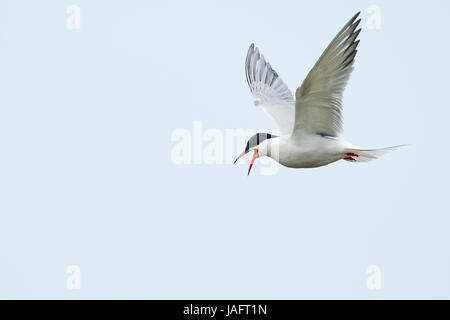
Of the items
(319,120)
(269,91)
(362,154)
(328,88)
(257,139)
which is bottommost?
(362,154)

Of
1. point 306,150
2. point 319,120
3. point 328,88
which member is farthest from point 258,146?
point 328,88

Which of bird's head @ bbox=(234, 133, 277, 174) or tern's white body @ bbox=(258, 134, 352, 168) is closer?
tern's white body @ bbox=(258, 134, 352, 168)

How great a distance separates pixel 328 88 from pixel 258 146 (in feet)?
4.60

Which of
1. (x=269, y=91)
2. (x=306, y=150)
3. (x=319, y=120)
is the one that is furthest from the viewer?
(x=269, y=91)

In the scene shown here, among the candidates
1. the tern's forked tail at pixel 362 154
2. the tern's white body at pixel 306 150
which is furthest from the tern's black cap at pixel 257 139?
the tern's forked tail at pixel 362 154

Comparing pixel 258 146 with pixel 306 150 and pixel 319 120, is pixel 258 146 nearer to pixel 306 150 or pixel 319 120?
pixel 306 150

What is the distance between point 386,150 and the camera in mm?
7738

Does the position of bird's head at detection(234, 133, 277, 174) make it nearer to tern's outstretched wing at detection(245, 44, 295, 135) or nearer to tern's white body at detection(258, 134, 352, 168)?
tern's white body at detection(258, 134, 352, 168)

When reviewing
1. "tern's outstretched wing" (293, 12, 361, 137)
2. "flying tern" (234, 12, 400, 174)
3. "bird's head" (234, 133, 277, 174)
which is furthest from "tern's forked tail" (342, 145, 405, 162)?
"bird's head" (234, 133, 277, 174)

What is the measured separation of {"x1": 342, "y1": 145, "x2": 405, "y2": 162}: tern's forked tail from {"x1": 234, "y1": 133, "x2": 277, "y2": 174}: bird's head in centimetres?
89

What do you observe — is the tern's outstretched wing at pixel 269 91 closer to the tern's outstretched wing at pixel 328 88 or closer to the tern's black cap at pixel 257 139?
the tern's black cap at pixel 257 139

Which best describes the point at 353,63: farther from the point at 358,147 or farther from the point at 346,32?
the point at 358,147

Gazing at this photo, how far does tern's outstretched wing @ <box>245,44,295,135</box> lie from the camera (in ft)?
30.2

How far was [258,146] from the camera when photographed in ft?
27.3
